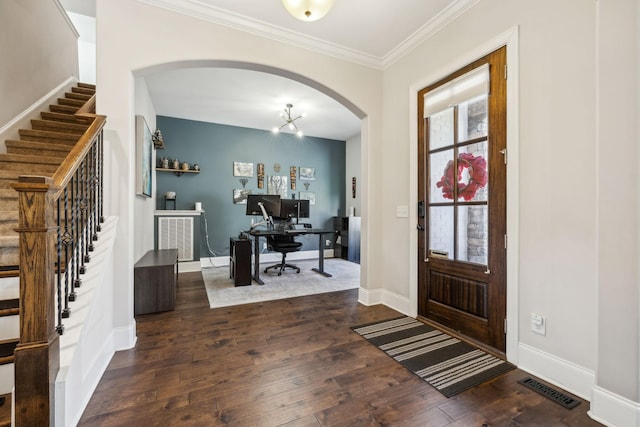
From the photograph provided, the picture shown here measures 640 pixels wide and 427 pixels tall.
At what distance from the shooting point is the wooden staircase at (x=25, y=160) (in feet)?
4.95

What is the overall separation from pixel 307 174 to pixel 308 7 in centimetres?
457

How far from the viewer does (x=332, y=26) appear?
2564mm

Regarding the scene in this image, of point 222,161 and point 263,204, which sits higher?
point 222,161

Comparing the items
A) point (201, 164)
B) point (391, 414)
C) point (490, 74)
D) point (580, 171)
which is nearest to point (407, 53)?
point (490, 74)

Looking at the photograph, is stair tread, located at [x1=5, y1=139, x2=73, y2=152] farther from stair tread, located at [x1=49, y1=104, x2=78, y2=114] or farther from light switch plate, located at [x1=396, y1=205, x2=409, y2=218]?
light switch plate, located at [x1=396, y1=205, x2=409, y2=218]

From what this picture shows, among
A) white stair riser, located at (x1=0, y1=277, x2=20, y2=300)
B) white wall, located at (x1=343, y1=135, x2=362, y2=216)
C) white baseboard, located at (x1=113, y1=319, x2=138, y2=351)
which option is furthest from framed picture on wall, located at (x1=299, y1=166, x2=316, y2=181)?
A: white stair riser, located at (x1=0, y1=277, x2=20, y2=300)

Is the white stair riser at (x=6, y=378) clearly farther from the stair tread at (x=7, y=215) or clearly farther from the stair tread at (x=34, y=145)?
the stair tread at (x=34, y=145)

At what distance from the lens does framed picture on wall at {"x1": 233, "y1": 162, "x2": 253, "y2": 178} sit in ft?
18.1

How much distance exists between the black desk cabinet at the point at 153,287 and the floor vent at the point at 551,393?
306cm

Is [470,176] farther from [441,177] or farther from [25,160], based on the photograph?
[25,160]

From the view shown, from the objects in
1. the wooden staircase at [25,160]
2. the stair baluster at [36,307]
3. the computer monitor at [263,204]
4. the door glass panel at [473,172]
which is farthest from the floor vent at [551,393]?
the computer monitor at [263,204]

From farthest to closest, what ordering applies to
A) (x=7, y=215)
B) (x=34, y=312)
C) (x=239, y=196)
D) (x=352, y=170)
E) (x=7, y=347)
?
1. (x=352, y=170)
2. (x=239, y=196)
3. (x=7, y=215)
4. (x=7, y=347)
5. (x=34, y=312)

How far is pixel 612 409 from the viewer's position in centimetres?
133

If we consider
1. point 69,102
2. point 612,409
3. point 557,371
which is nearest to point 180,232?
A: point 69,102
